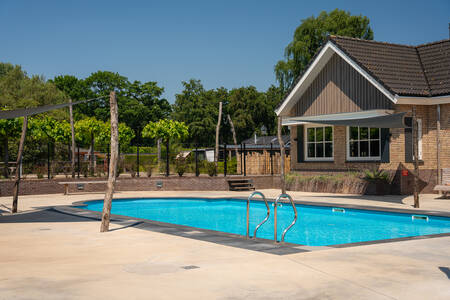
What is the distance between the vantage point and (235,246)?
7.94m

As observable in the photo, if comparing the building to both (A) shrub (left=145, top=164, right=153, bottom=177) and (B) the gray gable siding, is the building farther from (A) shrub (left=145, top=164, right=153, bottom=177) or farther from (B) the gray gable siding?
(A) shrub (left=145, top=164, right=153, bottom=177)

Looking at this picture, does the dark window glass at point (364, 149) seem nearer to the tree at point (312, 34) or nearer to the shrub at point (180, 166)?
the shrub at point (180, 166)

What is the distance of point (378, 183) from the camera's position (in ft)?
58.9

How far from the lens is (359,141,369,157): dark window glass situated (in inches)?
773

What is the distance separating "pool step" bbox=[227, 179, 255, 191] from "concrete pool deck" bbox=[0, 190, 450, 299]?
1292 centimetres

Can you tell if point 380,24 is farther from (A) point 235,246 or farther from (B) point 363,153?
(A) point 235,246

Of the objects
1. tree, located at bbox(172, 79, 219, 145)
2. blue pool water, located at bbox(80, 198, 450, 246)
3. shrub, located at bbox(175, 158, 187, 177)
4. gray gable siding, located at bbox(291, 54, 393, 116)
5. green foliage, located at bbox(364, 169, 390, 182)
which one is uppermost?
tree, located at bbox(172, 79, 219, 145)

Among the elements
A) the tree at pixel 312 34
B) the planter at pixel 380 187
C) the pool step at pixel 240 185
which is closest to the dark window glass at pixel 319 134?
the pool step at pixel 240 185

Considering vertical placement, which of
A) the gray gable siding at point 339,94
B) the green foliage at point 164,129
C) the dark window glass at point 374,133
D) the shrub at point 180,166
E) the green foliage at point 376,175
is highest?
the gray gable siding at point 339,94

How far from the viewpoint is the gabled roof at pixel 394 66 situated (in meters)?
18.0

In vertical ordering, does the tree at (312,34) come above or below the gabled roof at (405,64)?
above

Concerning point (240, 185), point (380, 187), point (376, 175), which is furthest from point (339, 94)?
point (240, 185)

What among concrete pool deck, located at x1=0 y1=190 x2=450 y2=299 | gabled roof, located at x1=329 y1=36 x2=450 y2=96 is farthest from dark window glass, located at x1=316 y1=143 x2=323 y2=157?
concrete pool deck, located at x1=0 y1=190 x2=450 y2=299

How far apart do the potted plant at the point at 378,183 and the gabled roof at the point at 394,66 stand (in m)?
2.52
